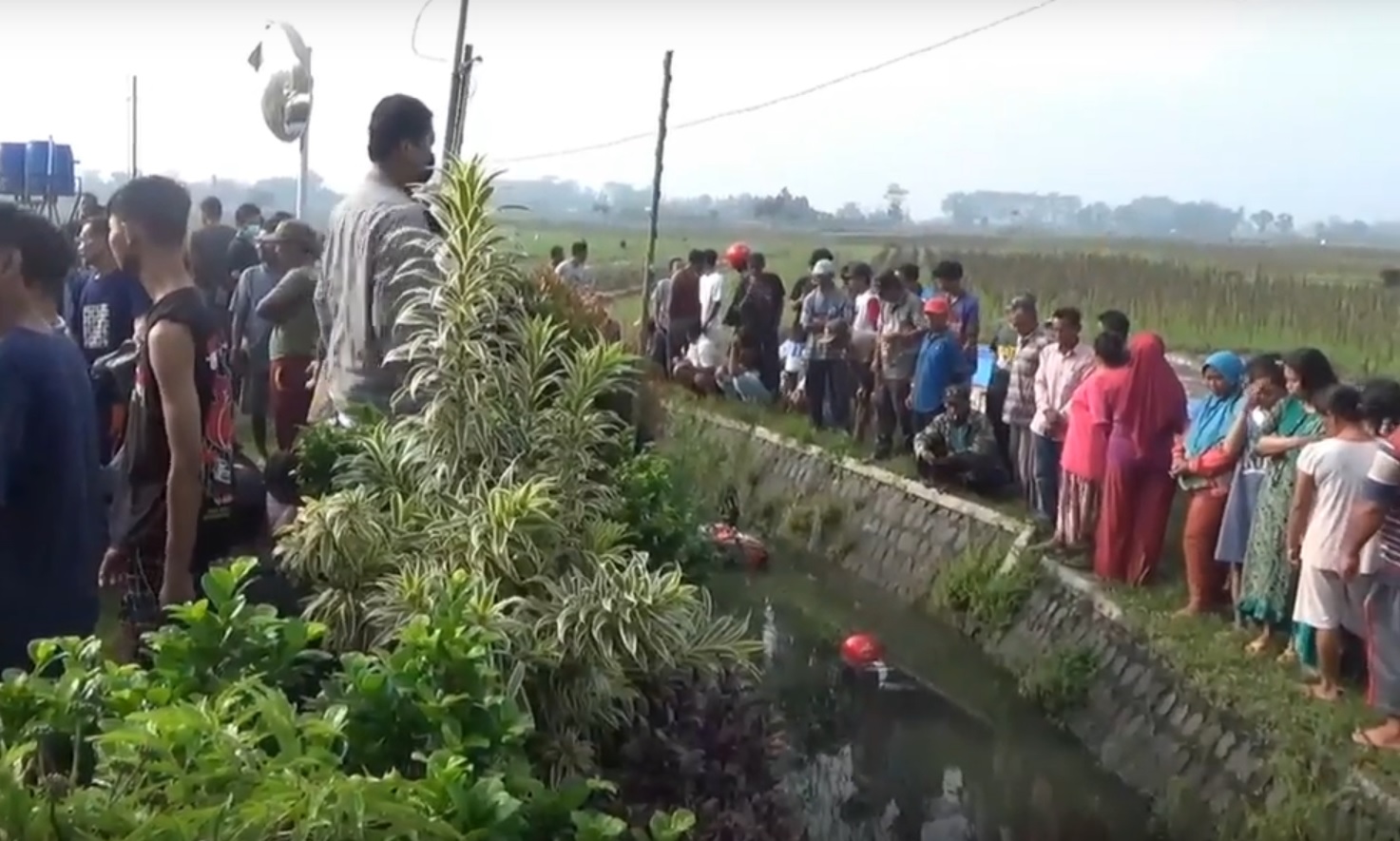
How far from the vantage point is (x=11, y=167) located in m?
14.9

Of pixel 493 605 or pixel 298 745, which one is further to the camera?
pixel 493 605

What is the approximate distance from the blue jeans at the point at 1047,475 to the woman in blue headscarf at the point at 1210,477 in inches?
58.1

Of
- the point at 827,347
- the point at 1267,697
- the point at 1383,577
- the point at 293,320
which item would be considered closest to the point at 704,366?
the point at 827,347

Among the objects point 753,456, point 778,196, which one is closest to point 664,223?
point 778,196

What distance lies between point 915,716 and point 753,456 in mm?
4097

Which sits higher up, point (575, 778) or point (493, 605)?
point (493, 605)

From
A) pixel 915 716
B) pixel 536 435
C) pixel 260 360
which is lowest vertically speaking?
pixel 915 716

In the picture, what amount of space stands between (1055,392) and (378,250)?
580cm

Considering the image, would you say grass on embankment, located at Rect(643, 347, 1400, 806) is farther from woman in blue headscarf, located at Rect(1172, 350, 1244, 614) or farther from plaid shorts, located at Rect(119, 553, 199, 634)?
plaid shorts, located at Rect(119, 553, 199, 634)

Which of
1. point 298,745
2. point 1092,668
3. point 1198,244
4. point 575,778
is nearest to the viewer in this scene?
point 298,745

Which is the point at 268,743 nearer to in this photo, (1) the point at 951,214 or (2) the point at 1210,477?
(2) the point at 1210,477

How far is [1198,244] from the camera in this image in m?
11.1

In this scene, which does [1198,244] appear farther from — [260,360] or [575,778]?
[575,778]

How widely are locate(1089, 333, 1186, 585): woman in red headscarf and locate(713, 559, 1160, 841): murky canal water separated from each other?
0.96m
